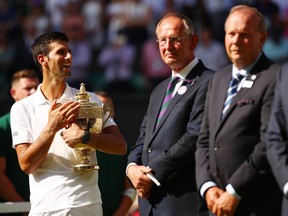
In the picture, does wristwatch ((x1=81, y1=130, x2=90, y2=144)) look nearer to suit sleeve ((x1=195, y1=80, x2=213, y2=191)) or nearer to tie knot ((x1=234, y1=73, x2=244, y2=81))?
suit sleeve ((x1=195, y1=80, x2=213, y2=191))

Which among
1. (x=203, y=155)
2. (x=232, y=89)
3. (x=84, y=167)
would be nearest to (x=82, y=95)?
(x=84, y=167)

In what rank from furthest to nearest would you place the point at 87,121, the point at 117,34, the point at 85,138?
1. the point at 117,34
2. the point at 87,121
3. the point at 85,138

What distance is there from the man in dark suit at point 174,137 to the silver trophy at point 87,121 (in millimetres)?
331

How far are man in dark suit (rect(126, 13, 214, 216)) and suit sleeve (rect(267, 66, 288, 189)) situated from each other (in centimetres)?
107

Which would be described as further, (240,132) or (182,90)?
(182,90)

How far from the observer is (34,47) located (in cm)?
765

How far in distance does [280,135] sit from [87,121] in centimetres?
181

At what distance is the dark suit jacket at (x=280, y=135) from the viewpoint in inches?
228

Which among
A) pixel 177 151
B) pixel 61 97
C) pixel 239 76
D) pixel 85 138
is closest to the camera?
pixel 239 76

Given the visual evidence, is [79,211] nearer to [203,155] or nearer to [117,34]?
[203,155]

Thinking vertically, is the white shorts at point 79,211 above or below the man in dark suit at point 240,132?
below

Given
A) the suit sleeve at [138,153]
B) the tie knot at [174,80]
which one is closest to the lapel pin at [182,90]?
the tie knot at [174,80]

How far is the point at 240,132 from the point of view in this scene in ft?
20.2

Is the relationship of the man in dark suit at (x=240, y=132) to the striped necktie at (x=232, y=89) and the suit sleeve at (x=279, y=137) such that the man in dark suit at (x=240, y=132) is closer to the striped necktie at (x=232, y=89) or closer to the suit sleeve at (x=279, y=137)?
the striped necktie at (x=232, y=89)
